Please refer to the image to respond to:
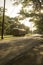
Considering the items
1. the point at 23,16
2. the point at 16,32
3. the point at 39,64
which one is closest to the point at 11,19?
the point at 16,32

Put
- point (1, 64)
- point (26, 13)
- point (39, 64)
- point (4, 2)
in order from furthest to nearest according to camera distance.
Result: point (26, 13) < point (4, 2) < point (39, 64) < point (1, 64)

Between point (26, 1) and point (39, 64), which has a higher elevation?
point (26, 1)

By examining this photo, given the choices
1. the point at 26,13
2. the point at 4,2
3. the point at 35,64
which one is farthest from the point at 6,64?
the point at 26,13

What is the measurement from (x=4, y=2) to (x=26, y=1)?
12.3 m

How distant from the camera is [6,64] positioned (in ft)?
33.0

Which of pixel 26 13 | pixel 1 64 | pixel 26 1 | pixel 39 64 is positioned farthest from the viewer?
pixel 26 13

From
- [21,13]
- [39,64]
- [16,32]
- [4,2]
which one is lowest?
[16,32]

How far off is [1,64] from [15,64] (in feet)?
3.02

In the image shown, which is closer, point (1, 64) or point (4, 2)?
point (1, 64)

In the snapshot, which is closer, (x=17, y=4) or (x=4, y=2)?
(x=17, y=4)

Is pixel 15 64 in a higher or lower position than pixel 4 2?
lower

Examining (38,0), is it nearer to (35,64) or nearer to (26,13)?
(35,64)

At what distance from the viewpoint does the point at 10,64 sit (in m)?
10.2

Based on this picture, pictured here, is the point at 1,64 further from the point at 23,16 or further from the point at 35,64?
the point at 23,16
